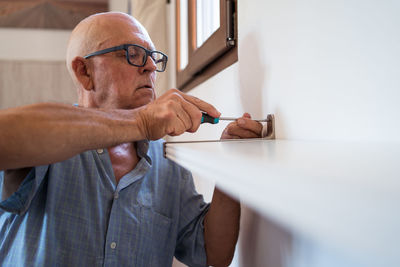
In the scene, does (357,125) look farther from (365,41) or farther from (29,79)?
(29,79)

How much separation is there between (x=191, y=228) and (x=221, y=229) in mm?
156

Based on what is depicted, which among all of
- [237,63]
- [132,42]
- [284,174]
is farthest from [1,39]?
[284,174]

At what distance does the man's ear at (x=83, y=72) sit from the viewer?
3.69 ft

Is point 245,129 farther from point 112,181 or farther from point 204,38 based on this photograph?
point 204,38

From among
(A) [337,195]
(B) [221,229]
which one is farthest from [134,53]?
(A) [337,195]

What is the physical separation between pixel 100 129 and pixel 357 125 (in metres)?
0.38

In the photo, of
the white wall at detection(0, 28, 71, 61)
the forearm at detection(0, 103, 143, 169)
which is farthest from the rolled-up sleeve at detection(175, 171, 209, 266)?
the white wall at detection(0, 28, 71, 61)

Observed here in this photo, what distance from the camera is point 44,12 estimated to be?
4254mm

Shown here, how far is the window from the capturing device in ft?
3.25

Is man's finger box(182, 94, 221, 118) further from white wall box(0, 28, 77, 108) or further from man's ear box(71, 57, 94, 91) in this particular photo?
white wall box(0, 28, 77, 108)

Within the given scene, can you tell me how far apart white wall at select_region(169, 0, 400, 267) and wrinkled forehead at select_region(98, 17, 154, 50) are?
35 centimetres

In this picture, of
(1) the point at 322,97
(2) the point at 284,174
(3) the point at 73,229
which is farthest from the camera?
(3) the point at 73,229

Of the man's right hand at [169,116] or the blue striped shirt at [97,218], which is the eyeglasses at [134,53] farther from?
the man's right hand at [169,116]

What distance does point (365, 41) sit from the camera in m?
0.46
